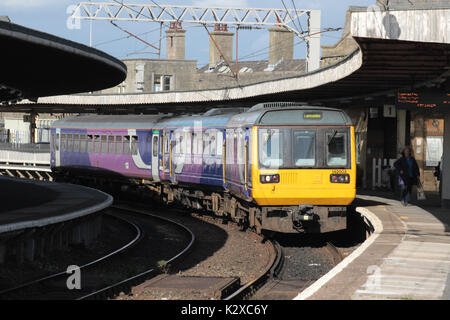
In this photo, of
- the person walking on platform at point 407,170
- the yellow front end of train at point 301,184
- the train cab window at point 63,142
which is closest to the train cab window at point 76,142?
the train cab window at point 63,142

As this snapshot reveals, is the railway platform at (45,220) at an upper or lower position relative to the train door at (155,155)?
lower

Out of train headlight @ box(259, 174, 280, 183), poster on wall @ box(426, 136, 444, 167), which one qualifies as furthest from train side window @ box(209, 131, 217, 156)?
poster on wall @ box(426, 136, 444, 167)

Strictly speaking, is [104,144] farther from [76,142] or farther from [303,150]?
[303,150]

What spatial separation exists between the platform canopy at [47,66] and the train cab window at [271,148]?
3.70 meters

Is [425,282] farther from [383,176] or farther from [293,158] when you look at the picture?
[383,176]

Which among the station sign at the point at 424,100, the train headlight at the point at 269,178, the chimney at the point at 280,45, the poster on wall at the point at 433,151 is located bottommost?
the train headlight at the point at 269,178

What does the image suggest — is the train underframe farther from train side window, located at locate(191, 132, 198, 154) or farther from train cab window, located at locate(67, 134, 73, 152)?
train cab window, located at locate(67, 134, 73, 152)

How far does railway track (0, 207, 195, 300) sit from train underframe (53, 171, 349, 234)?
1393mm

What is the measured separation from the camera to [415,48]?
14.7 metres

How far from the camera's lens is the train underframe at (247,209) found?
16.6 meters

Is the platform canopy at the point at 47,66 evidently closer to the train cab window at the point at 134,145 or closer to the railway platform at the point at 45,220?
the railway platform at the point at 45,220

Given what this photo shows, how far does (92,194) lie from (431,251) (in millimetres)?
11929

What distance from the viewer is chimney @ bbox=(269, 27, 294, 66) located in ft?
204
